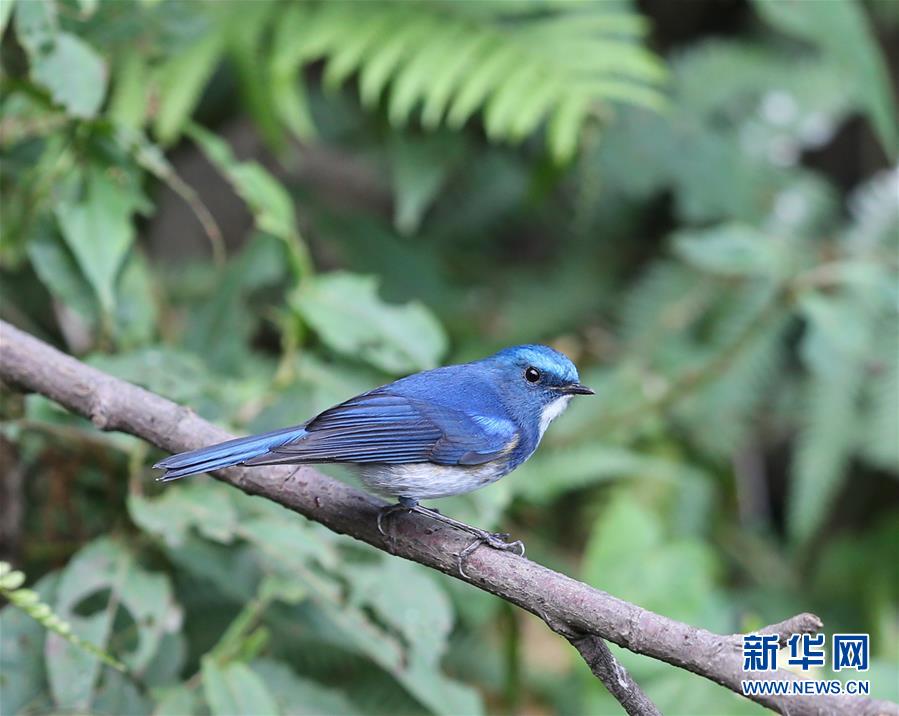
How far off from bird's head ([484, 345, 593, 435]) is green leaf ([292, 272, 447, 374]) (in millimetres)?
618

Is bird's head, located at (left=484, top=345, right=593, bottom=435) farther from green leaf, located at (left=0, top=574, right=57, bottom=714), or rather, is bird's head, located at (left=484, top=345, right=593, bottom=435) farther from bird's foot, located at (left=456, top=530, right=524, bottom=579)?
green leaf, located at (left=0, top=574, right=57, bottom=714)

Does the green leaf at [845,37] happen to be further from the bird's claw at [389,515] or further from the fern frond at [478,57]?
the bird's claw at [389,515]

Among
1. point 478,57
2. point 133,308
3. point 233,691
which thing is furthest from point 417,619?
point 478,57

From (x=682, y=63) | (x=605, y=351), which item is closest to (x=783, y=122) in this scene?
(x=682, y=63)

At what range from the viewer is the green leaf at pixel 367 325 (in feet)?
11.2

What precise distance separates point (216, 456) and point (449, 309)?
108 inches

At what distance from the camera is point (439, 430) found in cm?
267

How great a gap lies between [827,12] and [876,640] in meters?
2.68

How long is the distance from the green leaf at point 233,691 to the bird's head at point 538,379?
99cm

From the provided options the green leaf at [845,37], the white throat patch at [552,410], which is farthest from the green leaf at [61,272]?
the green leaf at [845,37]

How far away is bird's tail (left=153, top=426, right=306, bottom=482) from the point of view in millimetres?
2170

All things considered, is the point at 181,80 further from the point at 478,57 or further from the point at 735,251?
the point at 735,251

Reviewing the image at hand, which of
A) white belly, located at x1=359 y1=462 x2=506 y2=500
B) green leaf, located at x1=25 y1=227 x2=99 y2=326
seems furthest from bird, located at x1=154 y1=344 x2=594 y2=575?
green leaf, located at x1=25 y1=227 x2=99 y2=326

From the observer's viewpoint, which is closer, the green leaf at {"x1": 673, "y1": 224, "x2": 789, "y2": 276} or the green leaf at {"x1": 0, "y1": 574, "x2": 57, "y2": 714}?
the green leaf at {"x1": 0, "y1": 574, "x2": 57, "y2": 714}
